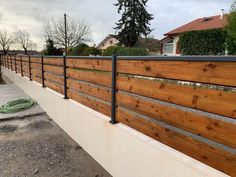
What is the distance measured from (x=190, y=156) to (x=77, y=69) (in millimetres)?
2415

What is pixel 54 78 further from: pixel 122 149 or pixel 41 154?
pixel 122 149

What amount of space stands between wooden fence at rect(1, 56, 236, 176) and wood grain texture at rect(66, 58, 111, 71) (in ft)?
0.04

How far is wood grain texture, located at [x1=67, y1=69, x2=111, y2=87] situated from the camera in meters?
2.71

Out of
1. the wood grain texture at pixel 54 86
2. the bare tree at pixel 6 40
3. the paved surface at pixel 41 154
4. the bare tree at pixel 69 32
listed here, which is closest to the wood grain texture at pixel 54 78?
the wood grain texture at pixel 54 86

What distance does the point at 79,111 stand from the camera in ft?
11.0

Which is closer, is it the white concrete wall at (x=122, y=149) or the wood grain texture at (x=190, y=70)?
the wood grain texture at (x=190, y=70)

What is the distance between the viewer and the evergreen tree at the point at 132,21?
26141 millimetres

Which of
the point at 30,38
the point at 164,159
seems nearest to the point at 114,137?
the point at 164,159

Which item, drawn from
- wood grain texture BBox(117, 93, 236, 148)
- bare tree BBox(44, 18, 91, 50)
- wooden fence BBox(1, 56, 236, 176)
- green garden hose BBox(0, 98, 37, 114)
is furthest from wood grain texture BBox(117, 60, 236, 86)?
bare tree BBox(44, 18, 91, 50)

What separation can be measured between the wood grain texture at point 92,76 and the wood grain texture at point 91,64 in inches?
3.1

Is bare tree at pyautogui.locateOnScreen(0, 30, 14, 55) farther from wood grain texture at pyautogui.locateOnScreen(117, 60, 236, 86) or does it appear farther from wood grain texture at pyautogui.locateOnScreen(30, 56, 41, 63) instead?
wood grain texture at pyautogui.locateOnScreen(117, 60, 236, 86)

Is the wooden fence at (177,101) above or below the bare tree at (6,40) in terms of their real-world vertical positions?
below

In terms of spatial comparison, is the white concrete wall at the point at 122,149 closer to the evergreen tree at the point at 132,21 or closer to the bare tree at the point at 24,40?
the evergreen tree at the point at 132,21

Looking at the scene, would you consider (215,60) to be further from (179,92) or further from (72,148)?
(72,148)
